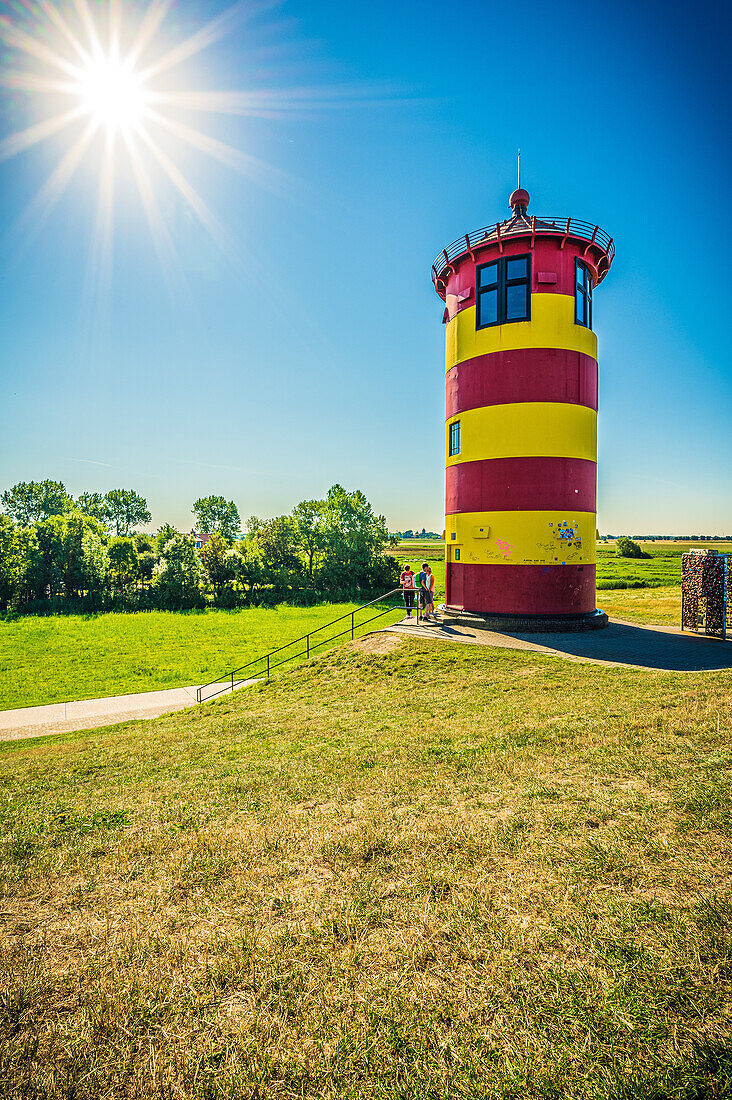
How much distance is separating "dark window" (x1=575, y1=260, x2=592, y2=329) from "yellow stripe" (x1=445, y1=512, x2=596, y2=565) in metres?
6.97

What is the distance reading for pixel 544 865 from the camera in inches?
143

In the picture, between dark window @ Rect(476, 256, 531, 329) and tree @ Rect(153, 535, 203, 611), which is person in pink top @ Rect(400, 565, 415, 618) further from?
tree @ Rect(153, 535, 203, 611)

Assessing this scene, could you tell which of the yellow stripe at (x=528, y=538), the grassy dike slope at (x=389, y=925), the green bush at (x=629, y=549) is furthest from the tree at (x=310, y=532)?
the green bush at (x=629, y=549)

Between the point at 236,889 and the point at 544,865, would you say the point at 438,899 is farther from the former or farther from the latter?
the point at 236,889

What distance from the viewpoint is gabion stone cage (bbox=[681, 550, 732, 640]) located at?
14484 mm

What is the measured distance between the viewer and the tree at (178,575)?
38.9m

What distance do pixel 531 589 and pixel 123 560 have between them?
36478mm

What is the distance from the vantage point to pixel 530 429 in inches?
661

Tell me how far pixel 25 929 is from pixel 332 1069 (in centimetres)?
238

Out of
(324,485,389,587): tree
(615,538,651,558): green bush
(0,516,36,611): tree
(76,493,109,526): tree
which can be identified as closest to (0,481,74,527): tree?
(76,493,109,526): tree

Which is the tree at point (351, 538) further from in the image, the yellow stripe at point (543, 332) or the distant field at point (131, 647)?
the yellow stripe at point (543, 332)

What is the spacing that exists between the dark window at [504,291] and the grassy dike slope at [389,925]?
14.9 meters

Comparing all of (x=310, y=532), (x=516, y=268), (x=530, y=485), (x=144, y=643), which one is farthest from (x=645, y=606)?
(x=310, y=532)

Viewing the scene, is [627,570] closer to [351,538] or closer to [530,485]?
[351,538]
